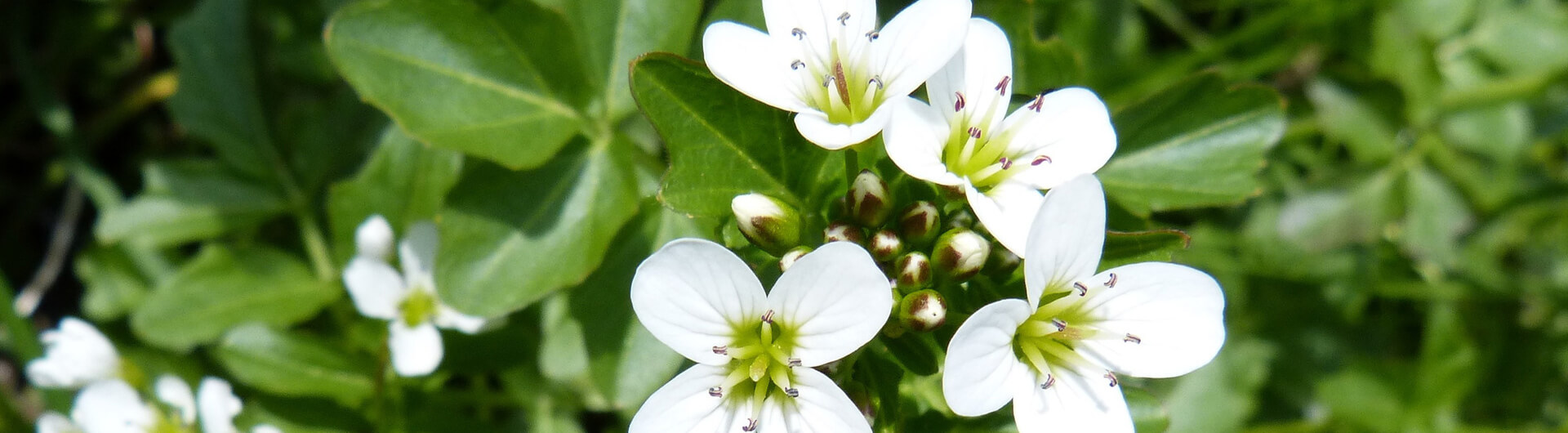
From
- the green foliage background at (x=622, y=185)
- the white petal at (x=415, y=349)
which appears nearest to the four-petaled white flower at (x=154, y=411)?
the green foliage background at (x=622, y=185)

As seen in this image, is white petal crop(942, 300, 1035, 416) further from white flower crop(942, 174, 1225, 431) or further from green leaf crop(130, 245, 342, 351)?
green leaf crop(130, 245, 342, 351)

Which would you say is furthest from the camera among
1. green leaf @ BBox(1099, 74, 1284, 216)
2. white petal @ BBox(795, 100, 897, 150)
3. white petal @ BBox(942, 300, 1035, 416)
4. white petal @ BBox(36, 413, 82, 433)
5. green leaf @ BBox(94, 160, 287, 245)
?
green leaf @ BBox(94, 160, 287, 245)

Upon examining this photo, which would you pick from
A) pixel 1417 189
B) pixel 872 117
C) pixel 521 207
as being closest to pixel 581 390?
pixel 521 207

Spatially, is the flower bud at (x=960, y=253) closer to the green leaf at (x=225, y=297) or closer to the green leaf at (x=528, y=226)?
the green leaf at (x=528, y=226)

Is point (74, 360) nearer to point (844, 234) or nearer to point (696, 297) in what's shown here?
point (696, 297)

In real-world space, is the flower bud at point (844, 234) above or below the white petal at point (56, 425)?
below

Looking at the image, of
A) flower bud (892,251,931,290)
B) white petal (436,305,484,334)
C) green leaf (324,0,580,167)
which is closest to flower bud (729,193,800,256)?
flower bud (892,251,931,290)

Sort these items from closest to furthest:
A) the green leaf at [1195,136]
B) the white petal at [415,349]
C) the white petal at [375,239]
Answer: the green leaf at [1195,136], the white petal at [415,349], the white petal at [375,239]

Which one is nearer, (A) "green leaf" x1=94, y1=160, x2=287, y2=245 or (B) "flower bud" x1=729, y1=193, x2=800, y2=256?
(B) "flower bud" x1=729, y1=193, x2=800, y2=256
